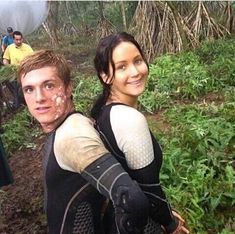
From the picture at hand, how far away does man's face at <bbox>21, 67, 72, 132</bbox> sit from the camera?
1.21m

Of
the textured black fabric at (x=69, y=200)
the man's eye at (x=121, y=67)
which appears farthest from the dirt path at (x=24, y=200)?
the man's eye at (x=121, y=67)

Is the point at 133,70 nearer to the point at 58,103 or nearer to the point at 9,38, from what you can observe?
the point at 58,103

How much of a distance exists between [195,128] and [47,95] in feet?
10.2

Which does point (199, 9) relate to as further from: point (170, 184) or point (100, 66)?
point (100, 66)

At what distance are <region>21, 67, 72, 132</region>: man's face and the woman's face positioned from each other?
0.21 m

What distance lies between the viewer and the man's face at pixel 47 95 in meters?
1.21

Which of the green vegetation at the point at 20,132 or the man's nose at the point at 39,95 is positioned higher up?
the man's nose at the point at 39,95

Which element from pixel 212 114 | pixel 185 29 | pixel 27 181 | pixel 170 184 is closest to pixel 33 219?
pixel 27 181

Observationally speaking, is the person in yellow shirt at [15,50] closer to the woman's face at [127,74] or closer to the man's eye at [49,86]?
the woman's face at [127,74]

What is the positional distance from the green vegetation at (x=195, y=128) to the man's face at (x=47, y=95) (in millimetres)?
1831

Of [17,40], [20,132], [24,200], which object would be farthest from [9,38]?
[24,200]

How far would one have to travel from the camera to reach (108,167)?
109 centimetres

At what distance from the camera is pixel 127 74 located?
1.37 metres

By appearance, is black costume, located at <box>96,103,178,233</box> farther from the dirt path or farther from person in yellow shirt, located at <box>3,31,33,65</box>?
person in yellow shirt, located at <box>3,31,33,65</box>
